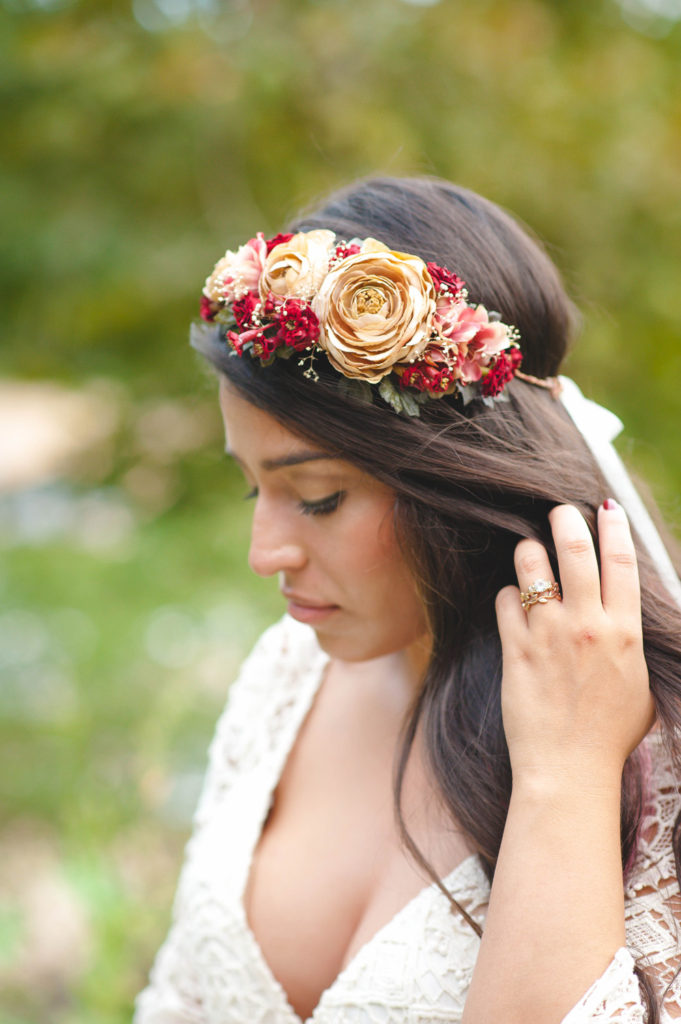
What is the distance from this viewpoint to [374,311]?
1.40 m

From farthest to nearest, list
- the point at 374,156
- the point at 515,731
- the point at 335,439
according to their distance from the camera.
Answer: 1. the point at 374,156
2. the point at 335,439
3. the point at 515,731

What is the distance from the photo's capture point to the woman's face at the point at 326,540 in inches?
58.9

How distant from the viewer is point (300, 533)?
5.10 feet

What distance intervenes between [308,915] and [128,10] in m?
5.79

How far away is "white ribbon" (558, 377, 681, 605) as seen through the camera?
1545mm

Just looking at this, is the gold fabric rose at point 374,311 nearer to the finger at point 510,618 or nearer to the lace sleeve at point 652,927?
the finger at point 510,618

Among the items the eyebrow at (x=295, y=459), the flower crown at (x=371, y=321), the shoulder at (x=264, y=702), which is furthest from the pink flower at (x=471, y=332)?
the shoulder at (x=264, y=702)

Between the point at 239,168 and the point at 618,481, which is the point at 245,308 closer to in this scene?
the point at 618,481

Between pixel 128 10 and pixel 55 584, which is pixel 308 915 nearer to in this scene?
pixel 55 584

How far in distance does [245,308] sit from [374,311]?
23cm

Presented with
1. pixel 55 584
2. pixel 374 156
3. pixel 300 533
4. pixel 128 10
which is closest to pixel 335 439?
pixel 300 533

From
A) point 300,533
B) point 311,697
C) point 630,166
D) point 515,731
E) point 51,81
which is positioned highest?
point 51,81

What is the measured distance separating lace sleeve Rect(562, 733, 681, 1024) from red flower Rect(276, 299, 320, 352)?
2.79ft

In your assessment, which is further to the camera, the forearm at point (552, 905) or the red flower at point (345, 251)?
the red flower at point (345, 251)
